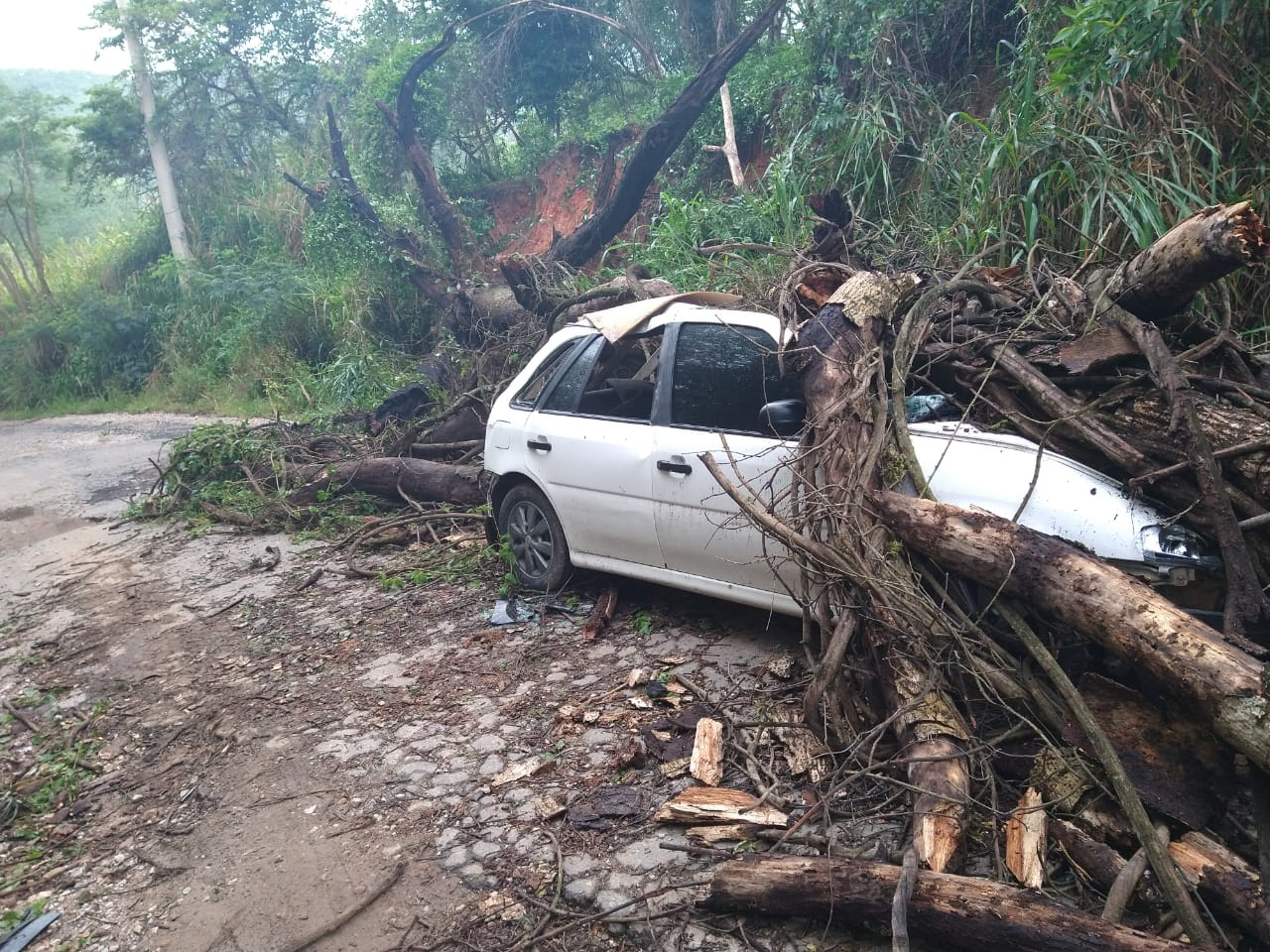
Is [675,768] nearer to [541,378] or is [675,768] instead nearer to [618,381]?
[618,381]

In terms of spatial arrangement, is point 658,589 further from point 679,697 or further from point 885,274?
point 885,274

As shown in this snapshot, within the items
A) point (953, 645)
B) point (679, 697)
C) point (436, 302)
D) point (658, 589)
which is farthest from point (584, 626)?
point (436, 302)

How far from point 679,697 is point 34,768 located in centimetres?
331

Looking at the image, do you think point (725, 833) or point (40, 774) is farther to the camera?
point (40, 774)

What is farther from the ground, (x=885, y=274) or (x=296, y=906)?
(x=885, y=274)

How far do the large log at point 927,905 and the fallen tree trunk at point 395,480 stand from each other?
5.54 meters

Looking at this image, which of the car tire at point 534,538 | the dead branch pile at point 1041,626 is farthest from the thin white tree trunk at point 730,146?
the dead branch pile at point 1041,626

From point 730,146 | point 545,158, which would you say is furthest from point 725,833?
point 545,158

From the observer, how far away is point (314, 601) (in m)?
6.75

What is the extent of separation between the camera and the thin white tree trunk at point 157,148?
76.1 feet

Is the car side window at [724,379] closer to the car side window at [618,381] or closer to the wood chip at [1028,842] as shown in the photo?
the car side window at [618,381]

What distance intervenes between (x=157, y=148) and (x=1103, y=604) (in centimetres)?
2606

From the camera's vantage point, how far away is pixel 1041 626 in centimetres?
353

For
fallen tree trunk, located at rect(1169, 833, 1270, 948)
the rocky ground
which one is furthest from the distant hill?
fallen tree trunk, located at rect(1169, 833, 1270, 948)
